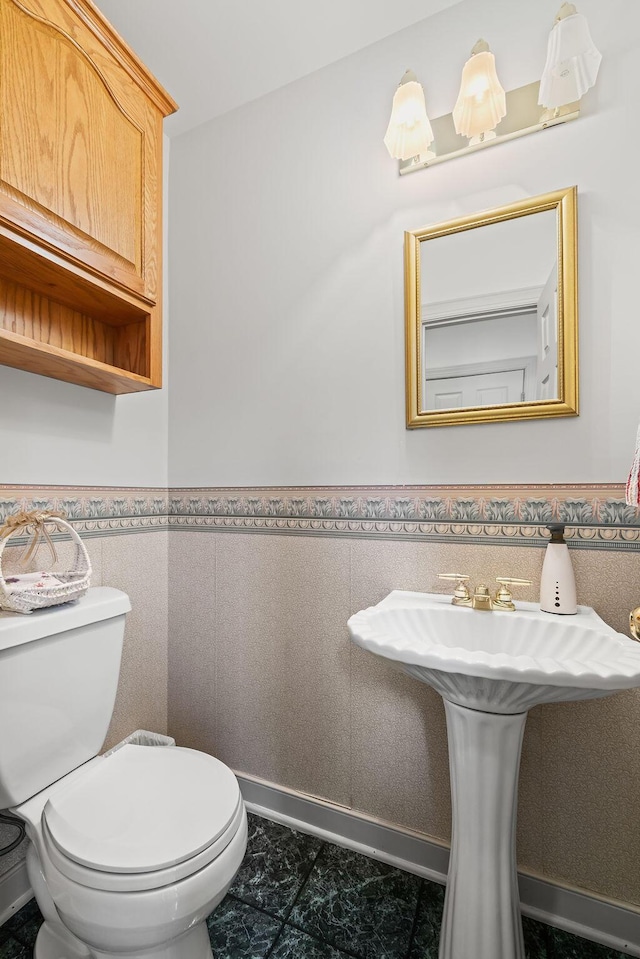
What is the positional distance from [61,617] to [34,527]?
0.35m

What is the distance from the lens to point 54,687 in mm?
1054

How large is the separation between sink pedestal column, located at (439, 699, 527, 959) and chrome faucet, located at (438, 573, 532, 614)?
28 centimetres

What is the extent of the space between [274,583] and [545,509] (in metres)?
0.89

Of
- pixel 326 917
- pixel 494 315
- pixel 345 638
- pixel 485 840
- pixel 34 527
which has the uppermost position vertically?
pixel 494 315

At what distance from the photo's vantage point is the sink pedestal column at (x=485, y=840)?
3.09 ft

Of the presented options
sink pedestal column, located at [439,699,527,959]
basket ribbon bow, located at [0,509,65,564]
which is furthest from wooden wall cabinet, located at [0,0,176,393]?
sink pedestal column, located at [439,699,527,959]

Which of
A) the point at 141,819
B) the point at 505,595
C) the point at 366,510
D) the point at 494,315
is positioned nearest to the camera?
the point at 141,819

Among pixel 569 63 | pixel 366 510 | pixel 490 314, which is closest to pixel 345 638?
pixel 366 510

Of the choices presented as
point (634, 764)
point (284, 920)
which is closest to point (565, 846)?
point (634, 764)

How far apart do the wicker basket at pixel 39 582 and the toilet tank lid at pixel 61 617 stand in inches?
0.8

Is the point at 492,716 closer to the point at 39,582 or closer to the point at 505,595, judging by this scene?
the point at 505,595

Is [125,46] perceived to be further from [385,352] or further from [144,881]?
[144,881]

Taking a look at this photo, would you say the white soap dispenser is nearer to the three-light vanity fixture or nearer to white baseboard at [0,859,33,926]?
the three-light vanity fixture

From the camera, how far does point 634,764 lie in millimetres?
1116
